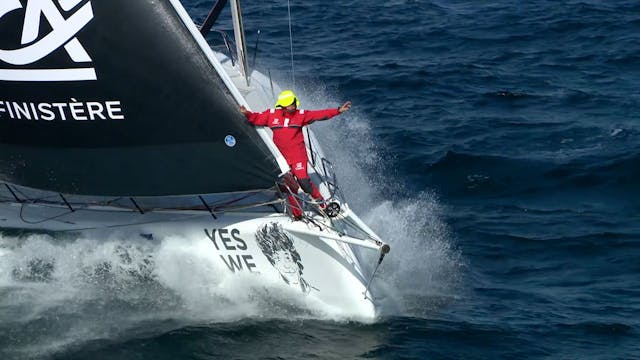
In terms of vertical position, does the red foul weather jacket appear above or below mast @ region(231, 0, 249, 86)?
below

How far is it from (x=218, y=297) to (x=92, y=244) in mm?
1793

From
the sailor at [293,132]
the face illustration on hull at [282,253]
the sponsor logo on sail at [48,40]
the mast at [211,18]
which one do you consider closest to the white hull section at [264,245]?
the face illustration on hull at [282,253]

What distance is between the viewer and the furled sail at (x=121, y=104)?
11047 mm

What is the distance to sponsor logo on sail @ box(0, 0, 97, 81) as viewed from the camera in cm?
1100

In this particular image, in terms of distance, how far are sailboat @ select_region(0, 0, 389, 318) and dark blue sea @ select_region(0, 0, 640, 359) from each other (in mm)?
486

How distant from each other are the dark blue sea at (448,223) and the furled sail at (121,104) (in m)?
1.52

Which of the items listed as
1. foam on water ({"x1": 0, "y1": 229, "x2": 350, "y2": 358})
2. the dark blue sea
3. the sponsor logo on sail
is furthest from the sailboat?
the dark blue sea

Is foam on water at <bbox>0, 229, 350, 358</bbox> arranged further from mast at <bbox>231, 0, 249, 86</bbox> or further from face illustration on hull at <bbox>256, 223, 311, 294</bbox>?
mast at <bbox>231, 0, 249, 86</bbox>

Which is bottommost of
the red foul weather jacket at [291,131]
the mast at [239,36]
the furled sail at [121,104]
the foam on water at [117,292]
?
the foam on water at [117,292]

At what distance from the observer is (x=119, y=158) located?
1171 centimetres

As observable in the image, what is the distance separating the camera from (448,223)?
1476cm

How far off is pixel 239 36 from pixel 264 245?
3.09 m

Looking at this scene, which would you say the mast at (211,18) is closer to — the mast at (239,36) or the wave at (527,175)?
the mast at (239,36)

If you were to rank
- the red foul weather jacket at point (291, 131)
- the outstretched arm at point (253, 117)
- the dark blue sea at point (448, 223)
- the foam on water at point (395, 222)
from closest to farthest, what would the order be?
the outstretched arm at point (253, 117), the dark blue sea at point (448, 223), the red foul weather jacket at point (291, 131), the foam on water at point (395, 222)
